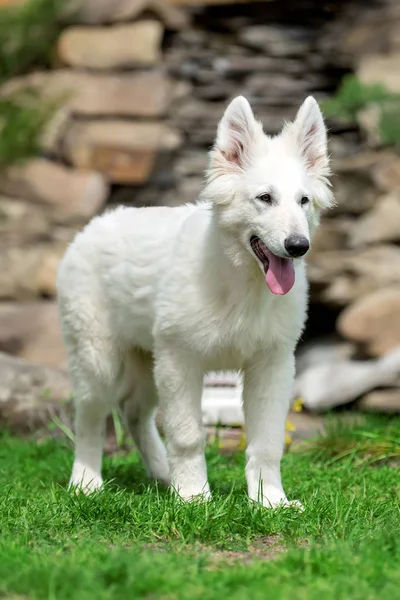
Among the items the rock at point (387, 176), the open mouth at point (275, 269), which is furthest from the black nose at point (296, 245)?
the rock at point (387, 176)

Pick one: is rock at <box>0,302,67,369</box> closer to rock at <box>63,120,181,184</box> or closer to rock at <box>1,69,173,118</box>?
rock at <box>63,120,181,184</box>

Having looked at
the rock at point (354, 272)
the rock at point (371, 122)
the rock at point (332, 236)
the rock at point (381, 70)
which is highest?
the rock at point (381, 70)

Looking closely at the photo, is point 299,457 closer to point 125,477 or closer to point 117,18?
point 125,477

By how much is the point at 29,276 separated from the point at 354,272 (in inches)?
120

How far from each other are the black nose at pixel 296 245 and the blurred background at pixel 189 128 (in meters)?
3.70

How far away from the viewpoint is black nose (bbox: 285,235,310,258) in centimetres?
410

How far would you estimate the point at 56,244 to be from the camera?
31.1ft

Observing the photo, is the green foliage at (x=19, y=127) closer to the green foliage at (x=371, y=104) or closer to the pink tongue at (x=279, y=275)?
the green foliage at (x=371, y=104)

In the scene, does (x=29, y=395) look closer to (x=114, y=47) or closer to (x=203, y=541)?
(x=203, y=541)

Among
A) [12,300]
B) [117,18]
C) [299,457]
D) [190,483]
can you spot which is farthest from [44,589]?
[117,18]

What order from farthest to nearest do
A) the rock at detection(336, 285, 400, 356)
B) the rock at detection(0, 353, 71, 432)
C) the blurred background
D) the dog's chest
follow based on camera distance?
the blurred background < the rock at detection(336, 285, 400, 356) < the rock at detection(0, 353, 71, 432) < the dog's chest

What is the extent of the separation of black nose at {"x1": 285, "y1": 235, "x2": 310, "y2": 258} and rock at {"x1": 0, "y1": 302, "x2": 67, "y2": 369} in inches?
191

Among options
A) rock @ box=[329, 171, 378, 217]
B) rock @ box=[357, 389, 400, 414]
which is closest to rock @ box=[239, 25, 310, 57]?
rock @ box=[329, 171, 378, 217]

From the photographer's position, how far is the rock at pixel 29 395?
7.19 meters
